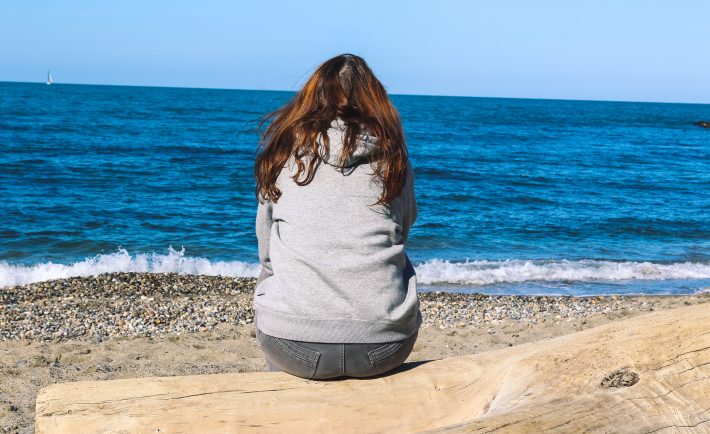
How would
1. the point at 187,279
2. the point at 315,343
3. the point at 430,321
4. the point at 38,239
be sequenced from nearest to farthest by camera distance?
the point at 315,343 < the point at 430,321 < the point at 187,279 < the point at 38,239

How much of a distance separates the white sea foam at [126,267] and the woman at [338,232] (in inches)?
326

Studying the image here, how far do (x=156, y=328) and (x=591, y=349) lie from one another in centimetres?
521

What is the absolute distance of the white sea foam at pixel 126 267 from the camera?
34.5 feet

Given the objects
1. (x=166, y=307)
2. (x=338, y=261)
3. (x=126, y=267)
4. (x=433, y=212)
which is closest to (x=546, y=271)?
(x=433, y=212)

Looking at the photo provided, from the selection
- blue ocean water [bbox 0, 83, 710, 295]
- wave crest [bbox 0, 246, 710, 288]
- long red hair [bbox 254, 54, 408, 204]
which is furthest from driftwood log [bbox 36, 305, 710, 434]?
wave crest [bbox 0, 246, 710, 288]

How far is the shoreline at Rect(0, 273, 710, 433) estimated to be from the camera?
5.77 m

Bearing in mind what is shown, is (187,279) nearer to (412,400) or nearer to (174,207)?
(174,207)

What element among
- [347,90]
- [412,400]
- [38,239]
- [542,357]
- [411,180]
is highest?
[347,90]

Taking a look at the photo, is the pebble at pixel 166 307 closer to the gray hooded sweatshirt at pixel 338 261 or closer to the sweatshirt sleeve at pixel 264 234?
the sweatshirt sleeve at pixel 264 234

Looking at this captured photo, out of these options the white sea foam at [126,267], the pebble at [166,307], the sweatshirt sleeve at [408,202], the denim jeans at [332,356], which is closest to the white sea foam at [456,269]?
the white sea foam at [126,267]

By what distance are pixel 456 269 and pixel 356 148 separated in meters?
8.74

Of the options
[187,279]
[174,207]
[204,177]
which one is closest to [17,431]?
[187,279]

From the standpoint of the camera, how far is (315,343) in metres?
2.89

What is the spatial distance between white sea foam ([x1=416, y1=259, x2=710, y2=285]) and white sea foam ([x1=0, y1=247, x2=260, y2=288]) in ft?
9.48
